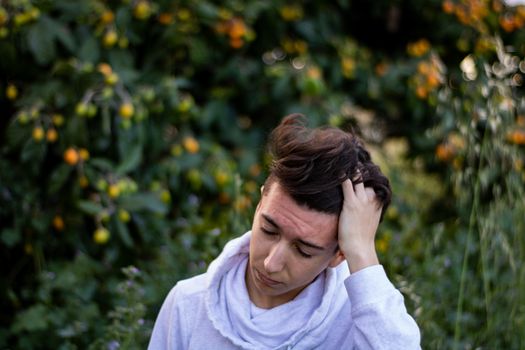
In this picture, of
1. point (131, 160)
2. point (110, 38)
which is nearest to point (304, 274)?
point (131, 160)

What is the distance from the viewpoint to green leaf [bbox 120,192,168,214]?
9.01 ft

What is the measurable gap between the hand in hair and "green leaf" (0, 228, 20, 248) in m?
1.59

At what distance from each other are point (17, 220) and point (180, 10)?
1.03 metres

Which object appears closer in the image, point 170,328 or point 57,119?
point 170,328

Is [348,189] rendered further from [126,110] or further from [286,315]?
[126,110]

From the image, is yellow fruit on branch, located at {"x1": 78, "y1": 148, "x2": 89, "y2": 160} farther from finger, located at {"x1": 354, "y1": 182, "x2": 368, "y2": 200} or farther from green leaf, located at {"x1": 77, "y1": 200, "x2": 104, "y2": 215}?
finger, located at {"x1": 354, "y1": 182, "x2": 368, "y2": 200}

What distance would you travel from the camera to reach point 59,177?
9.00 feet

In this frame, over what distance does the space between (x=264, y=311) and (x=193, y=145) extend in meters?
1.45

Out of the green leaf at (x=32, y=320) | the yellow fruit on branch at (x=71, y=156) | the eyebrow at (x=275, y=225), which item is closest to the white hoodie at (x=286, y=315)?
the eyebrow at (x=275, y=225)

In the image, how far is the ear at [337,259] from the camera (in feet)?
5.36

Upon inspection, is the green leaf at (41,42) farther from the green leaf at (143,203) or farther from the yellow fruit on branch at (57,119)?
the green leaf at (143,203)

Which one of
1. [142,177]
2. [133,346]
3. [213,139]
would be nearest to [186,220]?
[142,177]

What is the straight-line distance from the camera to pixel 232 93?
3336mm

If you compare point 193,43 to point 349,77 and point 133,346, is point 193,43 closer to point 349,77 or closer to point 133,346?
point 349,77
